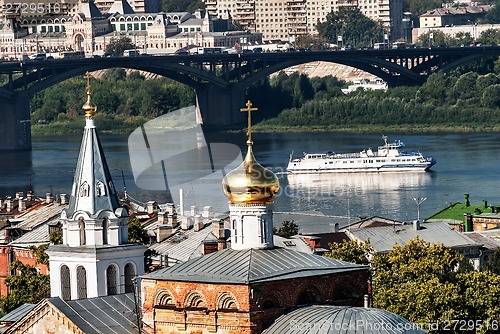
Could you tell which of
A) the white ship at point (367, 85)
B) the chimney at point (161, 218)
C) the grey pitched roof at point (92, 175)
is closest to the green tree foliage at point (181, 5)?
the white ship at point (367, 85)

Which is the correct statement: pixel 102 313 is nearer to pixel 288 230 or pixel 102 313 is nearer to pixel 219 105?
pixel 288 230

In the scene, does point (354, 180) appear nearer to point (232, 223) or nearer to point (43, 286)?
point (43, 286)

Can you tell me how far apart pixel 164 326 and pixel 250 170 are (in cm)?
124

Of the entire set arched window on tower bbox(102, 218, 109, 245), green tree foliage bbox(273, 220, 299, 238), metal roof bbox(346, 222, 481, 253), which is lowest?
metal roof bbox(346, 222, 481, 253)

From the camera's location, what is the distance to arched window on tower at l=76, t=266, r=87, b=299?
57.4ft

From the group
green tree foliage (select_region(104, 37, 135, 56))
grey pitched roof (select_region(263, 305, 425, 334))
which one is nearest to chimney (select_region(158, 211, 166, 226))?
grey pitched roof (select_region(263, 305, 425, 334))

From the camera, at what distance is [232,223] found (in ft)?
50.4

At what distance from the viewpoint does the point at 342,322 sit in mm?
14000

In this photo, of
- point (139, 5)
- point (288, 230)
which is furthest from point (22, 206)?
point (139, 5)

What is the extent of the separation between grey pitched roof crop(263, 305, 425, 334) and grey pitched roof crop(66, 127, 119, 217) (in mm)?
3651

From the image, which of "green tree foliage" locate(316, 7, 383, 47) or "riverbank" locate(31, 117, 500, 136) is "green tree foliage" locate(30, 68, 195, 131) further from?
"green tree foliage" locate(316, 7, 383, 47)

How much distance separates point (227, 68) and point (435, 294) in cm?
6322

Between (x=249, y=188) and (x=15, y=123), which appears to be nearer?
(x=249, y=188)

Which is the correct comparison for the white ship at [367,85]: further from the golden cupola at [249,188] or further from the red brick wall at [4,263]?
the golden cupola at [249,188]
